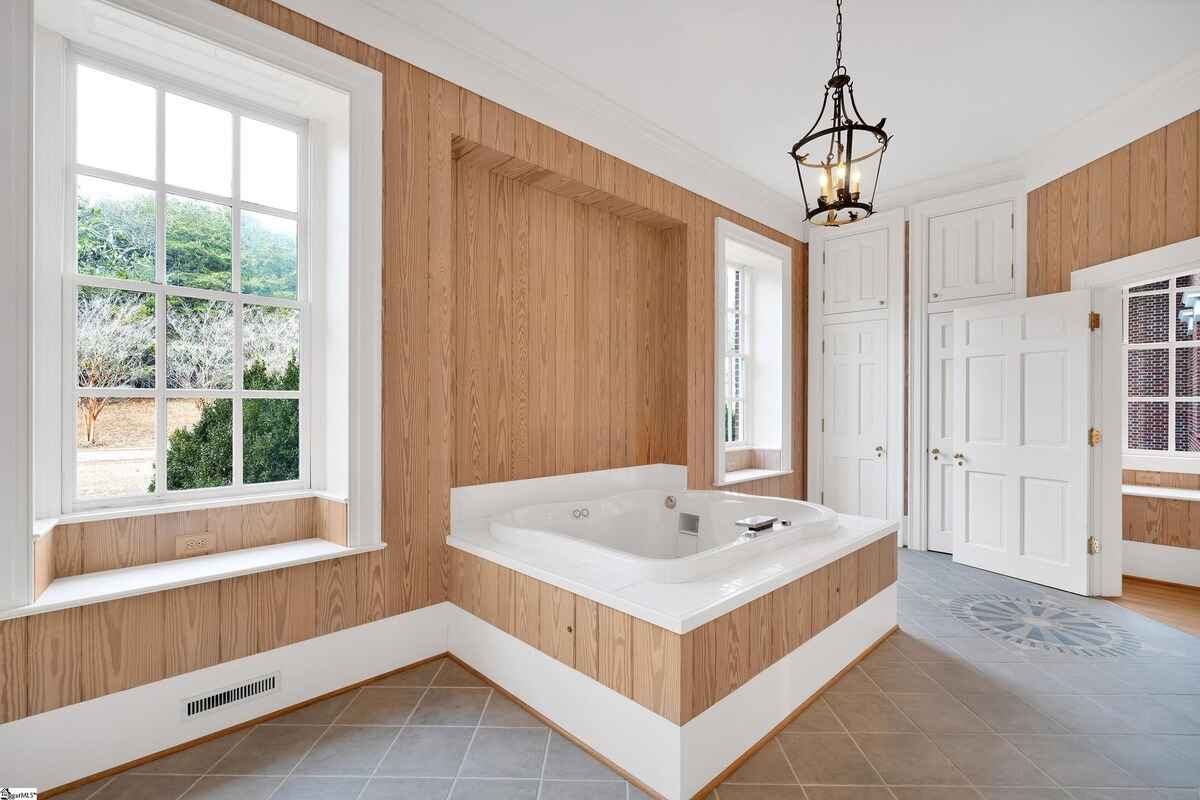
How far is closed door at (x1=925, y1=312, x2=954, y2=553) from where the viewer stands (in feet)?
13.3

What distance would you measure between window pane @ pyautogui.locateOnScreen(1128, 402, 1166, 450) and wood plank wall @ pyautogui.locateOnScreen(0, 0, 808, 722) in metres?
4.17

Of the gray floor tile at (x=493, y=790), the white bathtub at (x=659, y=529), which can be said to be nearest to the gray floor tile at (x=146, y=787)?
the gray floor tile at (x=493, y=790)

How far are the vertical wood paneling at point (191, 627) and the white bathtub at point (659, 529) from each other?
1.03 m

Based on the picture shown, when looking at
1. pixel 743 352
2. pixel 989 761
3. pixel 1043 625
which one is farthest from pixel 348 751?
pixel 743 352

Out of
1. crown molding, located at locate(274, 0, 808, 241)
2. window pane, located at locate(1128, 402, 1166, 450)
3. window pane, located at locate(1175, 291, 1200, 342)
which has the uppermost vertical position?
crown molding, located at locate(274, 0, 808, 241)

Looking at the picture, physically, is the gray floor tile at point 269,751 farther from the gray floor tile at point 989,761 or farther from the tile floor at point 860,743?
the gray floor tile at point 989,761

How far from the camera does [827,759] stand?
1731 mm

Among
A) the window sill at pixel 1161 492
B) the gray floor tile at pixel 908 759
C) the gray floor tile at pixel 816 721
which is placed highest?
the window sill at pixel 1161 492

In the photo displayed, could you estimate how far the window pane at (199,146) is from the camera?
2074 millimetres

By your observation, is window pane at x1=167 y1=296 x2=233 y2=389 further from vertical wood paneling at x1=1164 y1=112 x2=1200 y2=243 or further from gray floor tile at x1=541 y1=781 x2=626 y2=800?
vertical wood paneling at x1=1164 y1=112 x2=1200 y2=243

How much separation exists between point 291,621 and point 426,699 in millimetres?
580

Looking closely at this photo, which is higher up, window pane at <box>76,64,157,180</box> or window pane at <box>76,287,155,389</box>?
window pane at <box>76,64,157,180</box>

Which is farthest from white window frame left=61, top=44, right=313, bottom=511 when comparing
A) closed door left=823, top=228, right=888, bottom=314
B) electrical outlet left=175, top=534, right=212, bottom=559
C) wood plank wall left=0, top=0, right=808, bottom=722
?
closed door left=823, top=228, right=888, bottom=314

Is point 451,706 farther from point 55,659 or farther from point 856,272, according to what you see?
point 856,272
